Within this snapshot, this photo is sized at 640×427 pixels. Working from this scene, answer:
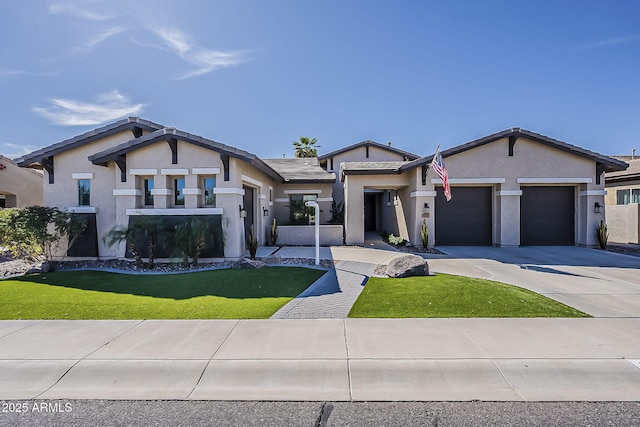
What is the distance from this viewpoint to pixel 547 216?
49.3ft

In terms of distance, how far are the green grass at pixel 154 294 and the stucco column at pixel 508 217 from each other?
997cm

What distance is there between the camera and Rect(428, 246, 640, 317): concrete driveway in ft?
21.5

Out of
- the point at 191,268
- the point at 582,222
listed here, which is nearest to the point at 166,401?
the point at 191,268

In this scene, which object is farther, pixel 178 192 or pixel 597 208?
pixel 597 208

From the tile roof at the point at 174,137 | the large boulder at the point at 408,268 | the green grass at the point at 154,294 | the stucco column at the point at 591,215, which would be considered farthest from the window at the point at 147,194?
the stucco column at the point at 591,215

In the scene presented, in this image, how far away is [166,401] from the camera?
3408 mm

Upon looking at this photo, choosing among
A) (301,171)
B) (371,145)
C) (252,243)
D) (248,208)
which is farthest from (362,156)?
(252,243)

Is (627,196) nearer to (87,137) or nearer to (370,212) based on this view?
(370,212)

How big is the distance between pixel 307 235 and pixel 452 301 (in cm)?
950

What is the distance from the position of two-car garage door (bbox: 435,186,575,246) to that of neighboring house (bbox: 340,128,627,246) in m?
0.04

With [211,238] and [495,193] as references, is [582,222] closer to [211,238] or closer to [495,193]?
[495,193]

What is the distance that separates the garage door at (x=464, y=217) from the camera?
49.6 feet

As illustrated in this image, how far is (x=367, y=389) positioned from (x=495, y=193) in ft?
46.2

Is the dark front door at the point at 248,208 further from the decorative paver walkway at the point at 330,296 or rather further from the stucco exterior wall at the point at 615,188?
the stucco exterior wall at the point at 615,188
